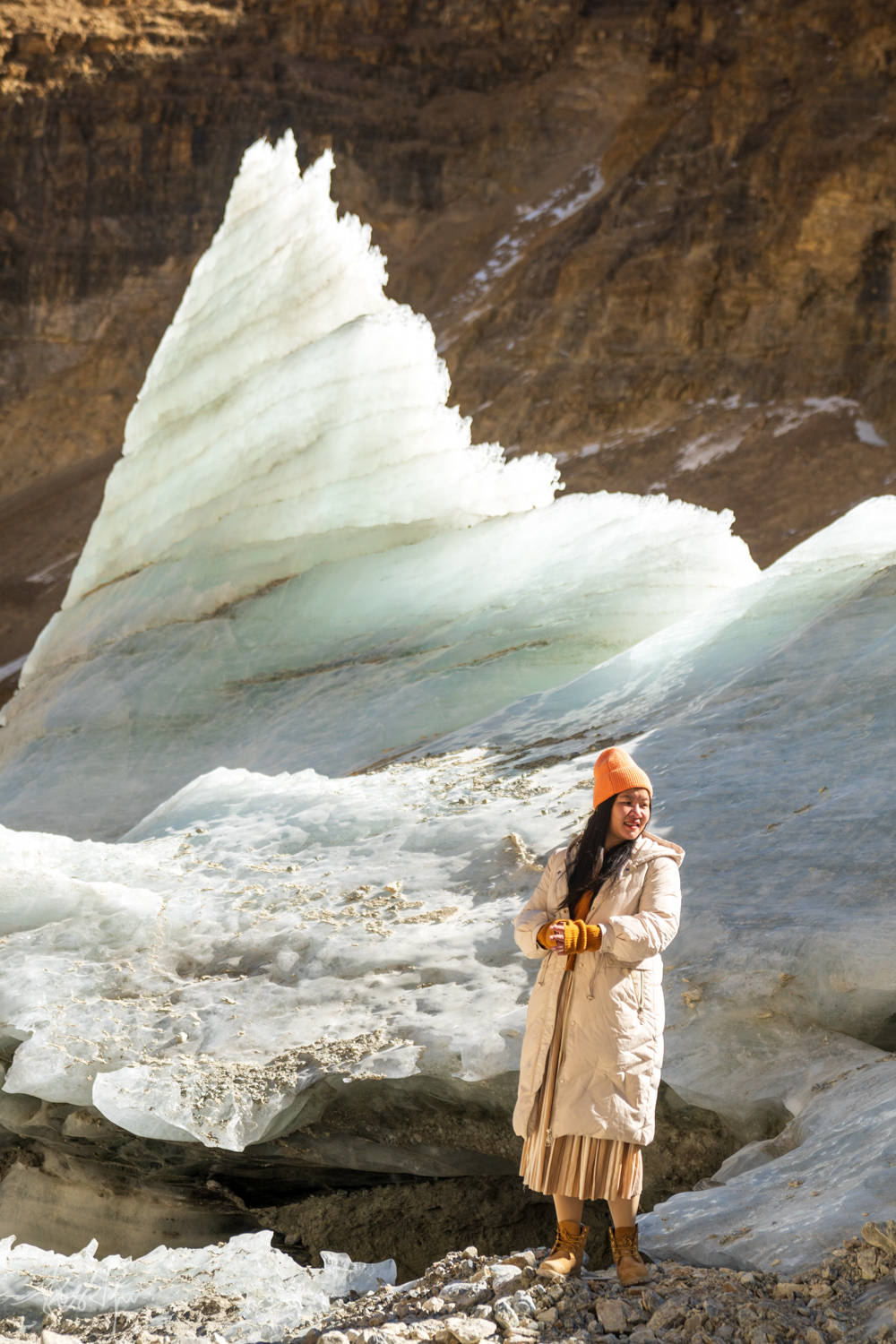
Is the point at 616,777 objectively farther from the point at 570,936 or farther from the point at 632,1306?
the point at 632,1306

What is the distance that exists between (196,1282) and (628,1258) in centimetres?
109

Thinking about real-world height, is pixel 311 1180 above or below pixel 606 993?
below

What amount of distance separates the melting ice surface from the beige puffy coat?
30 centimetres

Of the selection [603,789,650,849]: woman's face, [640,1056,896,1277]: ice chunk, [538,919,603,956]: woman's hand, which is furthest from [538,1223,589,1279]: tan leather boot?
[603,789,650,849]: woman's face

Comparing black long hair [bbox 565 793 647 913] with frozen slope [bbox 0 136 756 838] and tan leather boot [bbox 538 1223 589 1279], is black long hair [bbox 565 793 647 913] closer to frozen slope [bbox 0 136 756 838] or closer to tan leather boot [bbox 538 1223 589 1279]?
tan leather boot [bbox 538 1223 589 1279]

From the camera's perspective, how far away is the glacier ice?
295cm

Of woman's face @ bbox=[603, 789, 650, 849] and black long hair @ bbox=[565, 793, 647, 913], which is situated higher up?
woman's face @ bbox=[603, 789, 650, 849]

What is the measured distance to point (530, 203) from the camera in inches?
1089

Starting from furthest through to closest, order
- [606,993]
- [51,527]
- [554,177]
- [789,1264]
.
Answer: [554,177]
[51,527]
[606,993]
[789,1264]

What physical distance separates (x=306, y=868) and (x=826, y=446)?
20.0 meters

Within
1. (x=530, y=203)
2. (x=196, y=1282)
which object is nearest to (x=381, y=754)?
(x=196, y=1282)

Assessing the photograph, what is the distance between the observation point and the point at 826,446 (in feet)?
75.7

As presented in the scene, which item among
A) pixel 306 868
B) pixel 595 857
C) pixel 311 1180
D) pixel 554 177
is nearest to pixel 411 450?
pixel 306 868

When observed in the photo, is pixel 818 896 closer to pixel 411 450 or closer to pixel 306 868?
pixel 306 868
